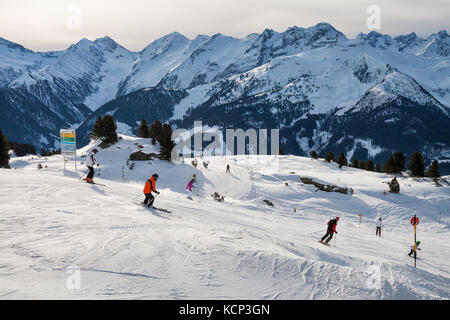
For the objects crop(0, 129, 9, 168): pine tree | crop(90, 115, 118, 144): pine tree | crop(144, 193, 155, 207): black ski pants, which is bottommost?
crop(144, 193, 155, 207): black ski pants

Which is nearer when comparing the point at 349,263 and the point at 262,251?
the point at 262,251

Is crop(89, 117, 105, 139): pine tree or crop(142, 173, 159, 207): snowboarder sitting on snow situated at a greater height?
crop(89, 117, 105, 139): pine tree

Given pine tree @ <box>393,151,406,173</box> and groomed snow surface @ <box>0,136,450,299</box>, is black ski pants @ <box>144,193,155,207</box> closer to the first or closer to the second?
groomed snow surface @ <box>0,136,450,299</box>

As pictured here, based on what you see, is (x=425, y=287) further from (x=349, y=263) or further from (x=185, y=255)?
→ (x=185, y=255)

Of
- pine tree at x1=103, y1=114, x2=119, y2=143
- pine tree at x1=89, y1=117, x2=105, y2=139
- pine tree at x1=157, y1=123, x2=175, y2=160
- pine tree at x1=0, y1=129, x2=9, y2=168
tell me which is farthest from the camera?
pine tree at x1=103, y1=114, x2=119, y2=143

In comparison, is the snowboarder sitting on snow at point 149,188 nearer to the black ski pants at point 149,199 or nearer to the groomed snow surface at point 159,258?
the black ski pants at point 149,199

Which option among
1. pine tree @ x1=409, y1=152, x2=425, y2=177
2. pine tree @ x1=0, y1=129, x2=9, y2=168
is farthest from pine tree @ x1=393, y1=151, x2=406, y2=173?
pine tree @ x1=0, y1=129, x2=9, y2=168

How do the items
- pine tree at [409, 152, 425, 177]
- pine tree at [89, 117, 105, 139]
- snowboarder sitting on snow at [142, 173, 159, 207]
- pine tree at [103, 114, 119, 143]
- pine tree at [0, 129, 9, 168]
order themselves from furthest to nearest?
pine tree at [409, 152, 425, 177] → pine tree at [103, 114, 119, 143] → pine tree at [89, 117, 105, 139] → pine tree at [0, 129, 9, 168] → snowboarder sitting on snow at [142, 173, 159, 207]

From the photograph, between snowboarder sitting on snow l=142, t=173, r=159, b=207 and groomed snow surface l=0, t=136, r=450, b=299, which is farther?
snowboarder sitting on snow l=142, t=173, r=159, b=207

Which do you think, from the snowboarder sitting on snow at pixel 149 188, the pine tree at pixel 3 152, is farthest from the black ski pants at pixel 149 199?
the pine tree at pixel 3 152
